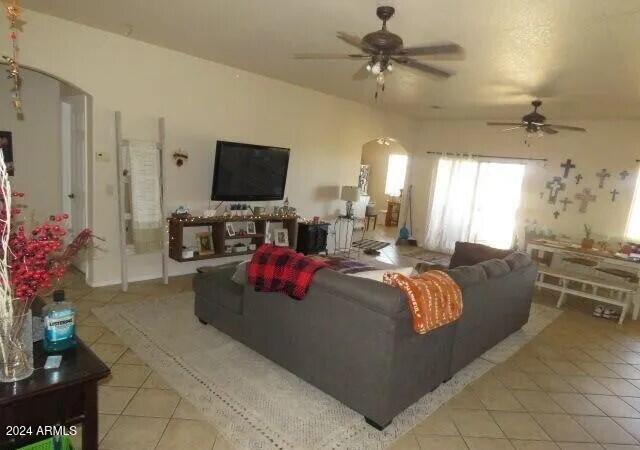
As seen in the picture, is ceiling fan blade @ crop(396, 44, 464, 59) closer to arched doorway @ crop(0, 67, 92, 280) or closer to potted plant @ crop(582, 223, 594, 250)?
arched doorway @ crop(0, 67, 92, 280)

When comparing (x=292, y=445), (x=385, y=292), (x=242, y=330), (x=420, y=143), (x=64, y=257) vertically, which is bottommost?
(x=292, y=445)

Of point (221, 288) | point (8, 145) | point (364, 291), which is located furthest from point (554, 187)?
point (8, 145)

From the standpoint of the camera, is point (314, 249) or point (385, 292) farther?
point (314, 249)

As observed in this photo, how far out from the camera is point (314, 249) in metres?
6.28

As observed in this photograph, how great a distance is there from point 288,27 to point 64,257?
2693mm

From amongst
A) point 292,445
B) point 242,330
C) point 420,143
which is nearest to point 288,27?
point 242,330

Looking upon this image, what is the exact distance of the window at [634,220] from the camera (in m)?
5.73

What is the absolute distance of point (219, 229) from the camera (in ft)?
16.6

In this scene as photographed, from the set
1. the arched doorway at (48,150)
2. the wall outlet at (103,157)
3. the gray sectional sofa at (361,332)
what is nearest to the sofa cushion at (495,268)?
the gray sectional sofa at (361,332)

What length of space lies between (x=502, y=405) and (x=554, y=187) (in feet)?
16.4

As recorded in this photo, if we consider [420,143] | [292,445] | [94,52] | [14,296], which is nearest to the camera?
[14,296]

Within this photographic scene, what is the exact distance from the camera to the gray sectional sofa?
90.4 inches

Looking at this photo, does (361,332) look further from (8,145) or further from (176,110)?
(8,145)

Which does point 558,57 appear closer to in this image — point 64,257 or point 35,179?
point 64,257
